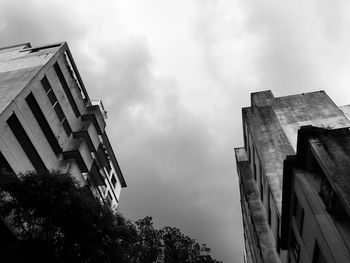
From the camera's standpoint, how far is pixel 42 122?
2350 cm

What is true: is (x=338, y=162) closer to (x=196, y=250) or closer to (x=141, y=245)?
(x=196, y=250)

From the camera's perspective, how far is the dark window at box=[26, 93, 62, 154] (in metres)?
22.6

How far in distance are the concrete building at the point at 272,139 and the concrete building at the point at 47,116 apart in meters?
14.4

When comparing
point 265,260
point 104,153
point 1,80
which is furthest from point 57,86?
point 265,260

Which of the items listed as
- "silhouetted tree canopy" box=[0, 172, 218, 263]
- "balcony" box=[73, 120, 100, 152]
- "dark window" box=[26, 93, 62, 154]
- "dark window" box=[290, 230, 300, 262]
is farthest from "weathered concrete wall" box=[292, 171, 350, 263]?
"balcony" box=[73, 120, 100, 152]

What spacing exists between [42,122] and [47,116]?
0.68 meters

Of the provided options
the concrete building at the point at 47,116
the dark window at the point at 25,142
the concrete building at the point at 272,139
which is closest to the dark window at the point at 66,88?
the concrete building at the point at 47,116

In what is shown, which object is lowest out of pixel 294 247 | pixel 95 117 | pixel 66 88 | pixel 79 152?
pixel 294 247

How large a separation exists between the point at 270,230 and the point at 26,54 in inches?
1179

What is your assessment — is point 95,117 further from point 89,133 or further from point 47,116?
point 47,116

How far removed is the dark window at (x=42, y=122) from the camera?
889 inches

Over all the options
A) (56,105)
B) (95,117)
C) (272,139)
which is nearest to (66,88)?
(56,105)

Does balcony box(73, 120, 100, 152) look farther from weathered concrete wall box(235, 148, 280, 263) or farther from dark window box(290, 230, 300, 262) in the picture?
dark window box(290, 230, 300, 262)

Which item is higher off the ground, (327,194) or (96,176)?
(96,176)
